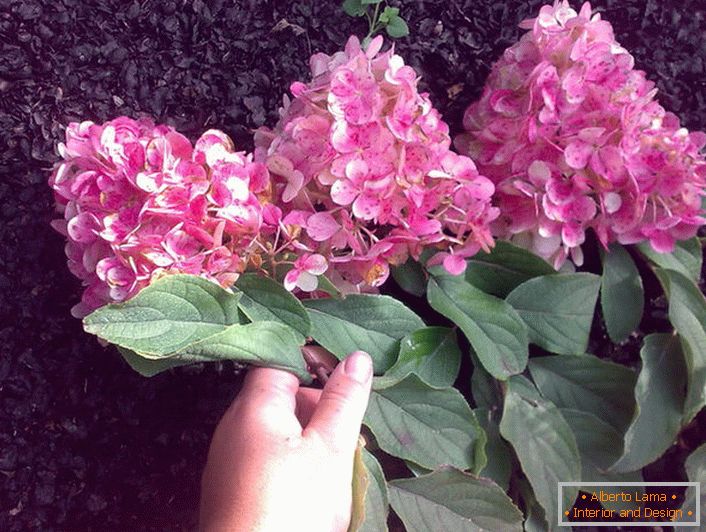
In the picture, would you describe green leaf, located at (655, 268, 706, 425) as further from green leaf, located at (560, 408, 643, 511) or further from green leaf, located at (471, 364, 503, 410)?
green leaf, located at (471, 364, 503, 410)

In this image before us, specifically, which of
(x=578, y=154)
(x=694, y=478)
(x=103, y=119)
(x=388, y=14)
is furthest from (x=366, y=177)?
(x=694, y=478)

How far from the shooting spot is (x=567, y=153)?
866 millimetres

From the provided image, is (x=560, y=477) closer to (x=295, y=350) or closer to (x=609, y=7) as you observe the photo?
(x=295, y=350)

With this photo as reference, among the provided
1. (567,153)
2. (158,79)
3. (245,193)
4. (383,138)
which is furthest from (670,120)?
(158,79)

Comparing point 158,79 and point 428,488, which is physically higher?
point 158,79

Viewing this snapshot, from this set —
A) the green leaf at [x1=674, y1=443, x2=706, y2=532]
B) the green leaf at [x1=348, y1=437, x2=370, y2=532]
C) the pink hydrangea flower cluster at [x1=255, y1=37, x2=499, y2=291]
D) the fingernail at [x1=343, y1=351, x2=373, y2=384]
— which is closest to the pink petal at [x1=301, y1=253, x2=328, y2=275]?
the pink hydrangea flower cluster at [x1=255, y1=37, x2=499, y2=291]

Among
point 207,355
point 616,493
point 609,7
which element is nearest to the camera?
point 207,355

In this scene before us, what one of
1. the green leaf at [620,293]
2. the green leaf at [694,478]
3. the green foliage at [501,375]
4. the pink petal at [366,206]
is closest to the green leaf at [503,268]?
→ the green foliage at [501,375]

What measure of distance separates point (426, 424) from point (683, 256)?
0.45 metres

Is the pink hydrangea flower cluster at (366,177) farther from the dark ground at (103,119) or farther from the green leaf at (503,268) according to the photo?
the dark ground at (103,119)

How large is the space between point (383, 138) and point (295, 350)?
10.1 inches

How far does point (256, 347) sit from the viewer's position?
75cm

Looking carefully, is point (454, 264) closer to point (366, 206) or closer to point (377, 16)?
point (366, 206)

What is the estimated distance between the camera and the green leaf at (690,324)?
0.92 m
